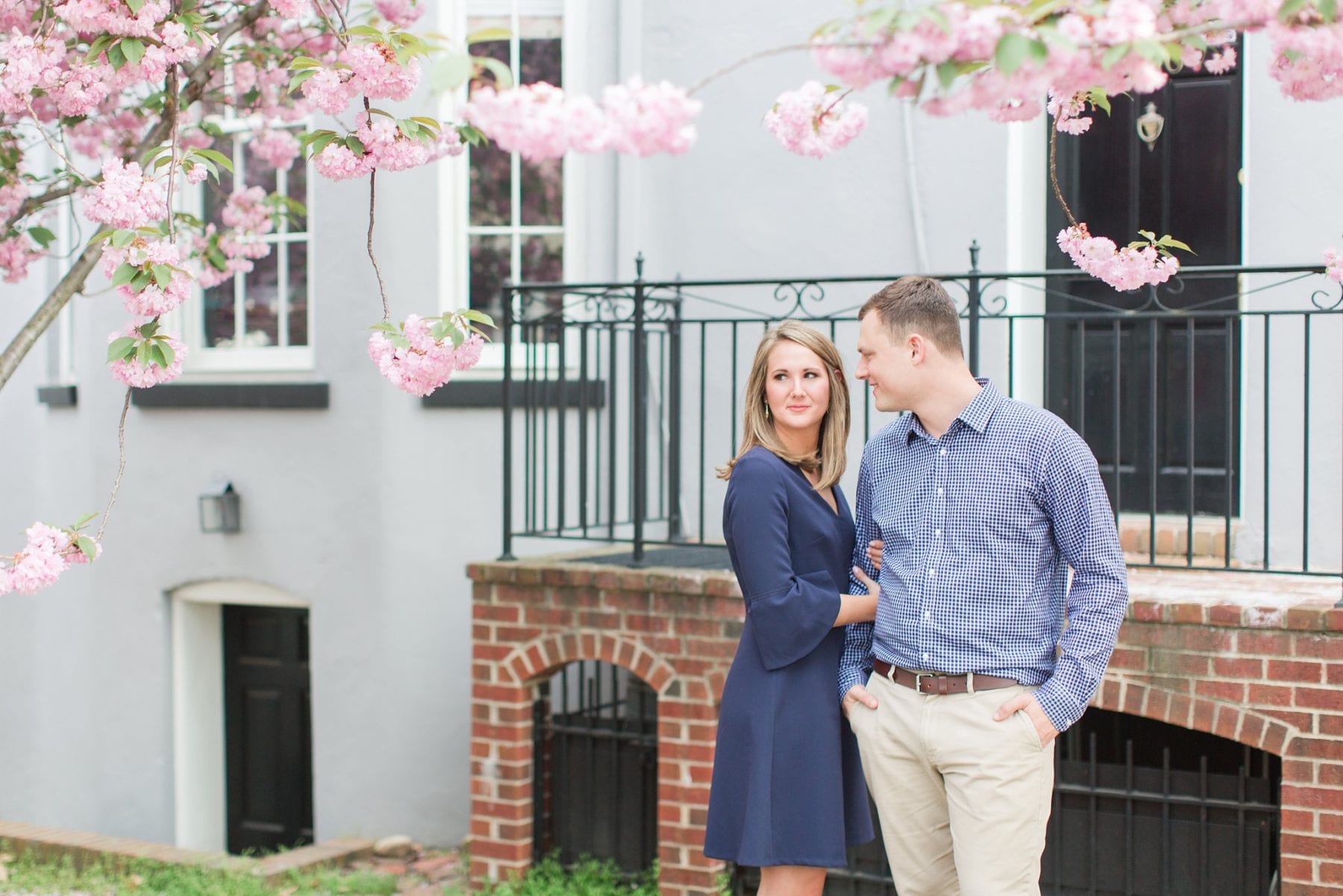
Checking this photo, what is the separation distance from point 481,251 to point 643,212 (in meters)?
0.82

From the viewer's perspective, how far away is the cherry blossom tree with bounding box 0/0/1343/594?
89.8 inches

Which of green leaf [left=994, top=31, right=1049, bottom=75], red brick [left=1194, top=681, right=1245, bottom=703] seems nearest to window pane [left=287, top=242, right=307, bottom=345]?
red brick [left=1194, top=681, right=1245, bottom=703]

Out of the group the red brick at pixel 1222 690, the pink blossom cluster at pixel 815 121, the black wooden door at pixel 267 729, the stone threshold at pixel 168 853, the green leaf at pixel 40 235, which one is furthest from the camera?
the black wooden door at pixel 267 729

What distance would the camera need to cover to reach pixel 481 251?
6.87 m

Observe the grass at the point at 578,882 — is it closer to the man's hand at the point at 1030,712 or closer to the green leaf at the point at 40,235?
the man's hand at the point at 1030,712

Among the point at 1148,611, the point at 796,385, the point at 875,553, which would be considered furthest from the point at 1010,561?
the point at 1148,611

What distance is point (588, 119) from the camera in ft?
7.57

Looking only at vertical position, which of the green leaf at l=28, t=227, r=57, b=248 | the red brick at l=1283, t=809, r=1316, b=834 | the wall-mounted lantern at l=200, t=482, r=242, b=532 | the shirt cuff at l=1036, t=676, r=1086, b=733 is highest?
the green leaf at l=28, t=227, r=57, b=248

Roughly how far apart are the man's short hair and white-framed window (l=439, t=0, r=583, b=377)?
378 cm

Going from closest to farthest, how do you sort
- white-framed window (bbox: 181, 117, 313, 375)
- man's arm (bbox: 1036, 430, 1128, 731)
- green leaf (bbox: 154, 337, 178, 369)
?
1. man's arm (bbox: 1036, 430, 1128, 731)
2. green leaf (bbox: 154, 337, 178, 369)
3. white-framed window (bbox: 181, 117, 313, 375)

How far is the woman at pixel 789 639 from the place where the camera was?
129 inches

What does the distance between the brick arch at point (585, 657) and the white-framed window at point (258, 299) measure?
2.39m

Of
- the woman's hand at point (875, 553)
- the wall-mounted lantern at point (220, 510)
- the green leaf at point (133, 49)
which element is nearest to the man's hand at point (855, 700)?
the woman's hand at point (875, 553)

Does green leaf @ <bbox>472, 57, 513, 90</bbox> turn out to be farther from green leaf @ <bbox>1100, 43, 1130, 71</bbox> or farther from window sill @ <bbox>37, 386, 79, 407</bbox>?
window sill @ <bbox>37, 386, 79, 407</bbox>
